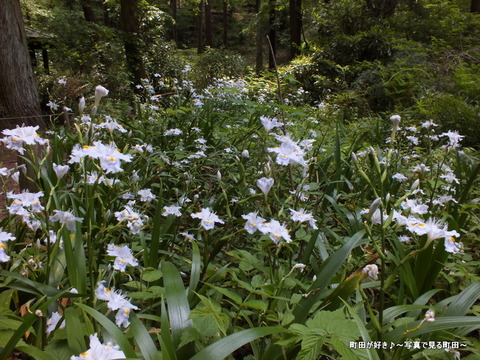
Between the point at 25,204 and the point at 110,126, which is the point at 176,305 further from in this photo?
the point at 110,126

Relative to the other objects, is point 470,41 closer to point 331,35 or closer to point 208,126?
point 331,35

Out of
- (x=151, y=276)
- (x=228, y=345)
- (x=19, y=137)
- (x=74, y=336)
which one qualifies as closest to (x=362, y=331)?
Result: (x=228, y=345)

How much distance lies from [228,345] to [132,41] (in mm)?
7504

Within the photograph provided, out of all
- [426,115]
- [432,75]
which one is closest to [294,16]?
[432,75]

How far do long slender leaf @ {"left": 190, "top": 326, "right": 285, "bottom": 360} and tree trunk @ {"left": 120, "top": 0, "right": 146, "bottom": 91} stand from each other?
23.2 feet

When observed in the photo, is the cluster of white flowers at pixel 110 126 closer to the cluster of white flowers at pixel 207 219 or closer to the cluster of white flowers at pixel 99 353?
the cluster of white flowers at pixel 207 219

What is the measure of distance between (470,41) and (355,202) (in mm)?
7462

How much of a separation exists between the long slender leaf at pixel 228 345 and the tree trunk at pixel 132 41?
706cm

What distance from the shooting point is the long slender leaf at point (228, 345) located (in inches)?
34.3

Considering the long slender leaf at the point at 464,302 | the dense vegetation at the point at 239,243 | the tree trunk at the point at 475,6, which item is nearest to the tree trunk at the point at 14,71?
the dense vegetation at the point at 239,243

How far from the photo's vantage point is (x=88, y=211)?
1179 mm

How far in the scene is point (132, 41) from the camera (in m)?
7.28

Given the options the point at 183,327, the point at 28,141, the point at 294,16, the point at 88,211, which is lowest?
the point at 183,327

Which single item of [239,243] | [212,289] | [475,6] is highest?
[475,6]
